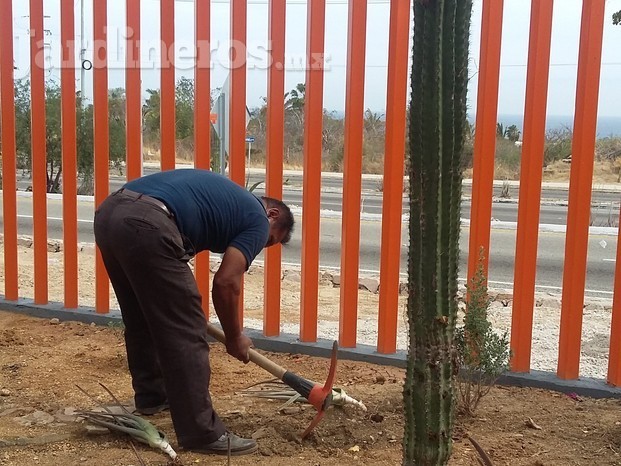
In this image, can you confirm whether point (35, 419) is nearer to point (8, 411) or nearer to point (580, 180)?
point (8, 411)

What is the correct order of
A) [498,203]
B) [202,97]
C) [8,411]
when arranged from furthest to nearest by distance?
[498,203]
[202,97]
[8,411]

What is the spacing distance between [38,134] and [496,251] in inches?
350

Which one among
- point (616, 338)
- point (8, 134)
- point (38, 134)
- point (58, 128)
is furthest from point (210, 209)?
point (58, 128)

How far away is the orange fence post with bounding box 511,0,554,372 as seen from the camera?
3.95 meters

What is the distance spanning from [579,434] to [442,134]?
208cm

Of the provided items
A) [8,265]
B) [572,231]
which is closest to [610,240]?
[572,231]

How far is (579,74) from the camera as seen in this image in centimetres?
390

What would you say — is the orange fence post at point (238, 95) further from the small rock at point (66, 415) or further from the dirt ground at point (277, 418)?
the small rock at point (66, 415)

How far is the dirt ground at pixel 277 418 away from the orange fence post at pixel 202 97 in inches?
25.1

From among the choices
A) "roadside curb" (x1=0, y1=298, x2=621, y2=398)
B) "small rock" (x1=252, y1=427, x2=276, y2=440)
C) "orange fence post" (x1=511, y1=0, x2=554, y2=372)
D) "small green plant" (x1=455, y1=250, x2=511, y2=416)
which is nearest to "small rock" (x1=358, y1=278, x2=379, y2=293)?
"roadside curb" (x1=0, y1=298, x2=621, y2=398)

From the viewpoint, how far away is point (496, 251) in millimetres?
12125

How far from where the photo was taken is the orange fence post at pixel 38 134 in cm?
507

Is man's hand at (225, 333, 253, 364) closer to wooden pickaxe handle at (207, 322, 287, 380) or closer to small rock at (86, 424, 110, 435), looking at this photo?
wooden pickaxe handle at (207, 322, 287, 380)

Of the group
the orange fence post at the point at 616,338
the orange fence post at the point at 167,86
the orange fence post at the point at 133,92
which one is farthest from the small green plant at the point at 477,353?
the orange fence post at the point at 133,92
